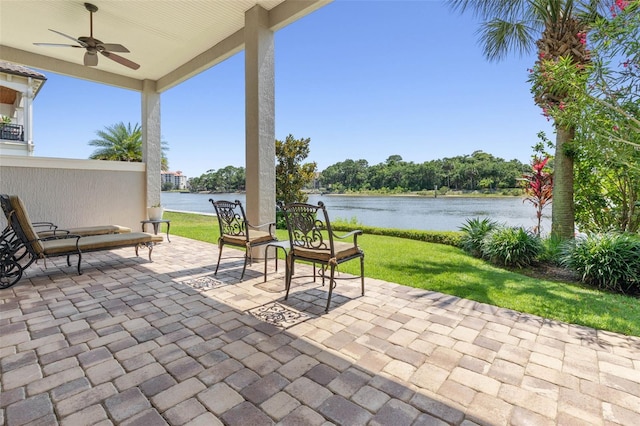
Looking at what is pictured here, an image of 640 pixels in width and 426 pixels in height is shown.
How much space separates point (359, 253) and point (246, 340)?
1.52 metres

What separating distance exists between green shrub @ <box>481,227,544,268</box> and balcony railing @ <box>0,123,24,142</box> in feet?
54.9

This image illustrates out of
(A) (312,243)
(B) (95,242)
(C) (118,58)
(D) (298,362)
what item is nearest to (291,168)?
(C) (118,58)

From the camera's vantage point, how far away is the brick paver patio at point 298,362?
1569mm

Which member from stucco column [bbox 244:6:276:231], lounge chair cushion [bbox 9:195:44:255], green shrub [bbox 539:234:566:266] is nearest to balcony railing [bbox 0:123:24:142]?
lounge chair cushion [bbox 9:195:44:255]

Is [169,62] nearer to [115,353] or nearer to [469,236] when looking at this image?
[115,353]

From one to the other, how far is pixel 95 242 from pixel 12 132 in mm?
12723

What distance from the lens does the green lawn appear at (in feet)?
9.42

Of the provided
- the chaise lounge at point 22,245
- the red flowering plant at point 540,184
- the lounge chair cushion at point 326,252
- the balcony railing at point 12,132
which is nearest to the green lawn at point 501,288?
the lounge chair cushion at point 326,252

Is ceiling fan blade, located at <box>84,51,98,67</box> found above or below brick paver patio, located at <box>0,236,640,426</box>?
above

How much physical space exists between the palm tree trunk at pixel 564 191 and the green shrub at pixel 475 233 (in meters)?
1.05

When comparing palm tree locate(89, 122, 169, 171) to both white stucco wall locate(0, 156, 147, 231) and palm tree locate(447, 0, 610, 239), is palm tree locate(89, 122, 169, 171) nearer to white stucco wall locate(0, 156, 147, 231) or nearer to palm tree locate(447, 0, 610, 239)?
white stucco wall locate(0, 156, 147, 231)

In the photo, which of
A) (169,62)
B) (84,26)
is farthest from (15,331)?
(169,62)

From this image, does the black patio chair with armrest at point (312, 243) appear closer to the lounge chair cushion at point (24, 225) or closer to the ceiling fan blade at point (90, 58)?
the lounge chair cushion at point (24, 225)

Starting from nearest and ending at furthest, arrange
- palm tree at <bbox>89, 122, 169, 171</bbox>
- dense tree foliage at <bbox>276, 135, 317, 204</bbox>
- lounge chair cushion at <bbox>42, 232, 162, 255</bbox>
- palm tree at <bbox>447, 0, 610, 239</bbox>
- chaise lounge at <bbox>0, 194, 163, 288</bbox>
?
chaise lounge at <bbox>0, 194, 163, 288</bbox>, lounge chair cushion at <bbox>42, 232, 162, 255</bbox>, palm tree at <bbox>447, 0, 610, 239</bbox>, dense tree foliage at <bbox>276, 135, 317, 204</bbox>, palm tree at <bbox>89, 122, 169, 171</bbox>
